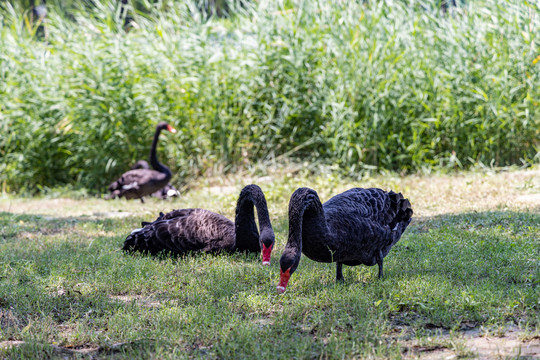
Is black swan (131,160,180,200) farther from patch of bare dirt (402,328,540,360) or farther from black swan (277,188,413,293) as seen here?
patch of bare dirt (402,328,540,360)

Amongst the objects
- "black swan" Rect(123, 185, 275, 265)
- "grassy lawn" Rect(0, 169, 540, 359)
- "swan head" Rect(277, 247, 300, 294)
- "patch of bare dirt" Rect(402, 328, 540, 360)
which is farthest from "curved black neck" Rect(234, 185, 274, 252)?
"patch of bare dirt" Rect(402, 328, 540, 360)

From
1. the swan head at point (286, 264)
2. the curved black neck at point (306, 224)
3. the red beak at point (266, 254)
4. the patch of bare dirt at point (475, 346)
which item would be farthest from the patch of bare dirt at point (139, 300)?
the patch of bare dirt at point (475, 346)

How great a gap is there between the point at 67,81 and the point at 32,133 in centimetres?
124

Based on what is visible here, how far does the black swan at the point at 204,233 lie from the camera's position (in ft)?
15.8

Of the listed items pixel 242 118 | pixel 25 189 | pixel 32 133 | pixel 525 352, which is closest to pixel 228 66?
pixel 242 118

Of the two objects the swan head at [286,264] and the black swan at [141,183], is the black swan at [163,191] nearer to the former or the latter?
the black swan at [141,183]

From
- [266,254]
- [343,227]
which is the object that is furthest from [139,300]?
[343,227]

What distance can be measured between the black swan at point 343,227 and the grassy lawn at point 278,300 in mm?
248

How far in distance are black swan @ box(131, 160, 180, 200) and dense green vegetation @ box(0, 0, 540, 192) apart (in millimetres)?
692

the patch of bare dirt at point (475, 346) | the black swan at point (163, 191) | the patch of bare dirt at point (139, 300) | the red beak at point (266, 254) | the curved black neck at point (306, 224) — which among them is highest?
the curved black neck at point (306, 224)

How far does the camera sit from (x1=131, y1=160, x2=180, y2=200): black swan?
9.30m

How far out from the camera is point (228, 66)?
10.2 meters

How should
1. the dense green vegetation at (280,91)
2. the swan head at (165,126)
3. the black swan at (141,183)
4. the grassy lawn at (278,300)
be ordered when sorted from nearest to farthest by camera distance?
the grassy lawn at (278,300), the black swan at (141,183), the dense green vegetation at (280,91), the swan head at (165,126)

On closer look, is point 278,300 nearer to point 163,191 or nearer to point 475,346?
point 475,346
